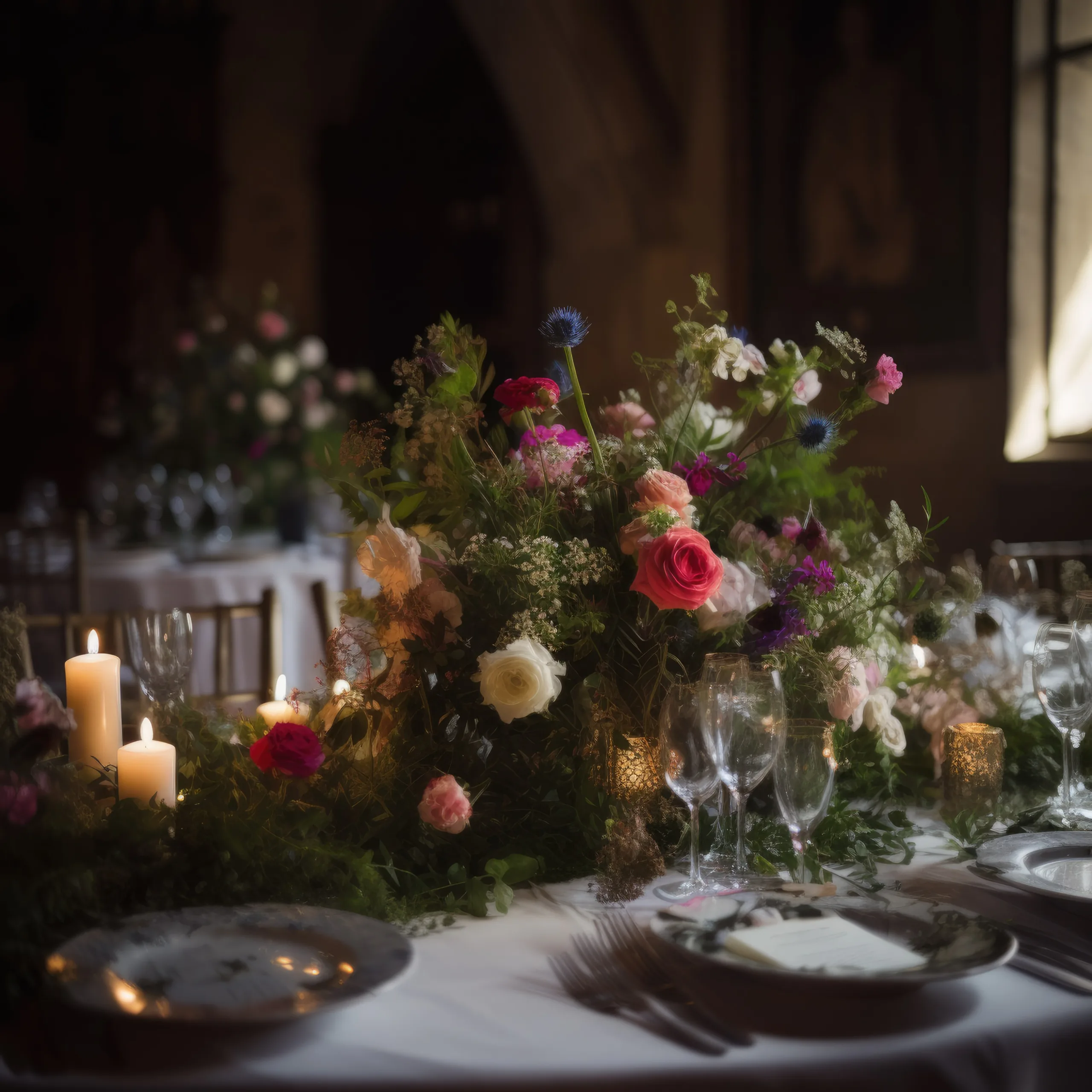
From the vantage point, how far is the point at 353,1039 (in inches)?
35.8

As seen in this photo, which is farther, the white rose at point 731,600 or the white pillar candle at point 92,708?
the white pillar candle at point 92,708

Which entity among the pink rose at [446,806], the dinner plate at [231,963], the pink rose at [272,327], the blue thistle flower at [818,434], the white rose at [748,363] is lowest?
the dinner plate at [231,963]

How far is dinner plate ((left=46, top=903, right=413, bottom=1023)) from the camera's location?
0.91m

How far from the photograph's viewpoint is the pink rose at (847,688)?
134 cm

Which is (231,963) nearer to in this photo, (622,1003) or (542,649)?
(622,1003)

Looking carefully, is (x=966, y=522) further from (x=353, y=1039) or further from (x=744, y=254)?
(x=353, y=1039)

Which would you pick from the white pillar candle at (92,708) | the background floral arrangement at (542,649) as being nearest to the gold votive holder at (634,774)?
the background floral arrangement at (542,649)

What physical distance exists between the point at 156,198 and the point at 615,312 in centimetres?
315

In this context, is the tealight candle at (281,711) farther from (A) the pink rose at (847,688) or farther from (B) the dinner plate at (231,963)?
(A) the pink rose at (847,688)

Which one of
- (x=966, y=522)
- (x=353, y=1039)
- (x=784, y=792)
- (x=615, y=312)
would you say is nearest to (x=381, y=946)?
(x=353, y=1039)

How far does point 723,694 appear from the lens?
118 cm

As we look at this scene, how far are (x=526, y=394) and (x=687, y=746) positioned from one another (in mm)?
442

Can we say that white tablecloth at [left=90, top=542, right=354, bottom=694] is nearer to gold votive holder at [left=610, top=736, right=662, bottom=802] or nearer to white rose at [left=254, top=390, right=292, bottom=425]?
white rose at [left=254, top=390, right=292, bottom=425]

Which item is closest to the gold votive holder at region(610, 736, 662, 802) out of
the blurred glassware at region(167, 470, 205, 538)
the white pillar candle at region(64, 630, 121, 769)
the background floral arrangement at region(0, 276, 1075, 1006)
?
the background floral arrangement at region(0, 276, 1075, 1006)
